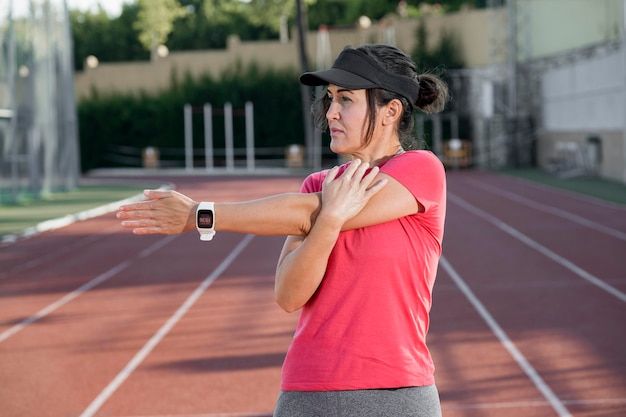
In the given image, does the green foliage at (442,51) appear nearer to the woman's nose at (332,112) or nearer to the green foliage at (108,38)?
the green foliage at (108,38)

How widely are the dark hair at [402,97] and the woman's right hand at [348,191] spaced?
14 centimetres

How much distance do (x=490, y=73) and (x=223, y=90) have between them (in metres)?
11.6

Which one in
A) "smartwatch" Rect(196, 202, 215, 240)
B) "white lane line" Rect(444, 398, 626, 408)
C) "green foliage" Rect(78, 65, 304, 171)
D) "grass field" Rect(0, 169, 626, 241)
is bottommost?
"white lane line" Rect(444, 398, 626, 408)

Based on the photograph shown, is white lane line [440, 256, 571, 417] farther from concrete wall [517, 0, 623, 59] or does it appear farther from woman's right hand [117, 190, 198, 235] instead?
concrete wall [517, 0, 623, 59]

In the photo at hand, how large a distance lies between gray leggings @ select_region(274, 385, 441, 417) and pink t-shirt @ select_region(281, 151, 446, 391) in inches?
0.6

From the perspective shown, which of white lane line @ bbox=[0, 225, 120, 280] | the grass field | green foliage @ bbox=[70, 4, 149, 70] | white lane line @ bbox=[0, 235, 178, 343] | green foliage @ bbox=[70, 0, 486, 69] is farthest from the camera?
green foliage @ bbox=[70, 4, 149, 70]

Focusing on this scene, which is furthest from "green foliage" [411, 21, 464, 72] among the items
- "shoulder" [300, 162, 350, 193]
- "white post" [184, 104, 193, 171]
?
"shoulder" [300, 162, 350, 193]

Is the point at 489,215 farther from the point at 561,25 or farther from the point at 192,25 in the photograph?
the point at 192,25

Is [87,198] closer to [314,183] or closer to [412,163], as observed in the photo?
[314,183]

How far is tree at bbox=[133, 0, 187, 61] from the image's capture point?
67000mm

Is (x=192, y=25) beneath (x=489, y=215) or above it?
above

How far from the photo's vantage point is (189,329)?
999 cm

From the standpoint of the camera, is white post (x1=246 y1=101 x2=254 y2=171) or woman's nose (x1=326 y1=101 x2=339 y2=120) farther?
white post (x1=246 y1=101 x2=254 y2=171)

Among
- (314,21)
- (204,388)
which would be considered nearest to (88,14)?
(314,21)
